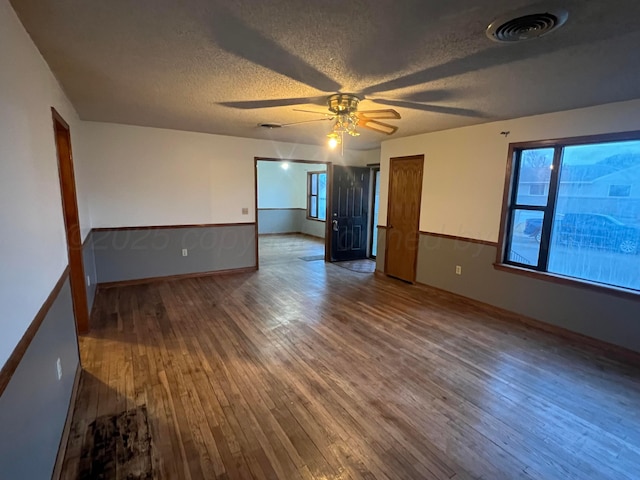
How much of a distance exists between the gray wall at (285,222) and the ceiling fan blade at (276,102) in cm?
653

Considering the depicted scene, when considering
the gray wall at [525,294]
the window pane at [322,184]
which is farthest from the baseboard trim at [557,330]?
the window pane at [322,184]

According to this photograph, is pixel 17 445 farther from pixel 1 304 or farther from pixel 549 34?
pixel 549 34

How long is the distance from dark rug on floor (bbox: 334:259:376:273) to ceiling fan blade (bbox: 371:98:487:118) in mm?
3175

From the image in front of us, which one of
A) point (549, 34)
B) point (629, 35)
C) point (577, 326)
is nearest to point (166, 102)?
point (549, 34)

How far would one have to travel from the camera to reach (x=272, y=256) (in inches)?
279

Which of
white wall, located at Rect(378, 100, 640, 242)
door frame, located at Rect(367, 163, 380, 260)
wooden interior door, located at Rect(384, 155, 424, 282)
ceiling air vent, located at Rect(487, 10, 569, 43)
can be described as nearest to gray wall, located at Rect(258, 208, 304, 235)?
door frame, located at Rect(367, 163, 380, 260)

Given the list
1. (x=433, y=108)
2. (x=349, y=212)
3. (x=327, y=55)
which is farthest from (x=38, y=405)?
(x=349, y=212)

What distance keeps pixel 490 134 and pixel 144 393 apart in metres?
4.47

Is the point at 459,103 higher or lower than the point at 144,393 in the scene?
higher

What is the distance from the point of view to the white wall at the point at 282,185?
981 cm

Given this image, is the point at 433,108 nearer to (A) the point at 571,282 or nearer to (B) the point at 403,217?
(B) the point at 403,217

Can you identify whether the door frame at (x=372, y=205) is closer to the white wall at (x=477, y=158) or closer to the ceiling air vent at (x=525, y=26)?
the white wall at (x=477, y=158)

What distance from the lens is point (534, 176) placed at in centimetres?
368

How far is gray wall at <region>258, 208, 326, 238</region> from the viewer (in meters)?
9.97
